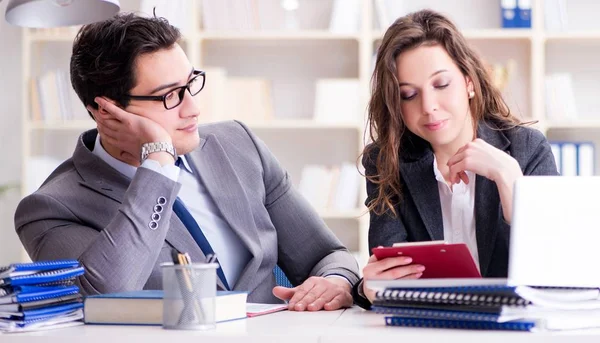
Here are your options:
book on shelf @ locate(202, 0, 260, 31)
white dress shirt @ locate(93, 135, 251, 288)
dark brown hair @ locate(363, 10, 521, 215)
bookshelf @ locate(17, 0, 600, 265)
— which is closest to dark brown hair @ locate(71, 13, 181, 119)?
white dress shirt @ locate(93, 135, 251, 288)

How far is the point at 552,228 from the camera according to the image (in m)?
1.31

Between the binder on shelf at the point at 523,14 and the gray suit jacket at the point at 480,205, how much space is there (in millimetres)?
2239

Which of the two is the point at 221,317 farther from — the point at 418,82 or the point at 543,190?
the point at 418,82

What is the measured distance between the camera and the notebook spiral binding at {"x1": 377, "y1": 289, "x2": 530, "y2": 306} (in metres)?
1.23

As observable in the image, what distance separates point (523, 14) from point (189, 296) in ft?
11.1

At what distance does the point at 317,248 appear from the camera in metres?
2.13

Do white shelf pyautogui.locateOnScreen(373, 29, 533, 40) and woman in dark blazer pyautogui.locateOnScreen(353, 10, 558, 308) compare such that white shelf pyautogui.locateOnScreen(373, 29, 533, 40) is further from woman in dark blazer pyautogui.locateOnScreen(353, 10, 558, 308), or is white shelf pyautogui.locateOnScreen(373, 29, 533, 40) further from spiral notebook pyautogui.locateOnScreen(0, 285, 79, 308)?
spiral notebook pyautogui.locateOnScreen(0, 285, 79, 308)

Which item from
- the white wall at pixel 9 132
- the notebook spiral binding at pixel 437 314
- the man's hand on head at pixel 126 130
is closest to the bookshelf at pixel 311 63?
the white wall at pixel 9 132

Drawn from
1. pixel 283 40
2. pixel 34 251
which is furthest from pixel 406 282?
pixel 283 40

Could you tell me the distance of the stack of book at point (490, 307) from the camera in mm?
1218

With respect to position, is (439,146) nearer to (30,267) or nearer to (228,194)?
(228,194)

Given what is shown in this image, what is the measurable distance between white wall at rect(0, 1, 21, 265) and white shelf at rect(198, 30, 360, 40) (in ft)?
3.63

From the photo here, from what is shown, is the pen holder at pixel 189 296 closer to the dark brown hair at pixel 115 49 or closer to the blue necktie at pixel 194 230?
the blue necktie at pixel 194 230

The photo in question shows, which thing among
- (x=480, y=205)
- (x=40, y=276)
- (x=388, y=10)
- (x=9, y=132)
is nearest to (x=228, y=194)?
(x=480, y=205)
